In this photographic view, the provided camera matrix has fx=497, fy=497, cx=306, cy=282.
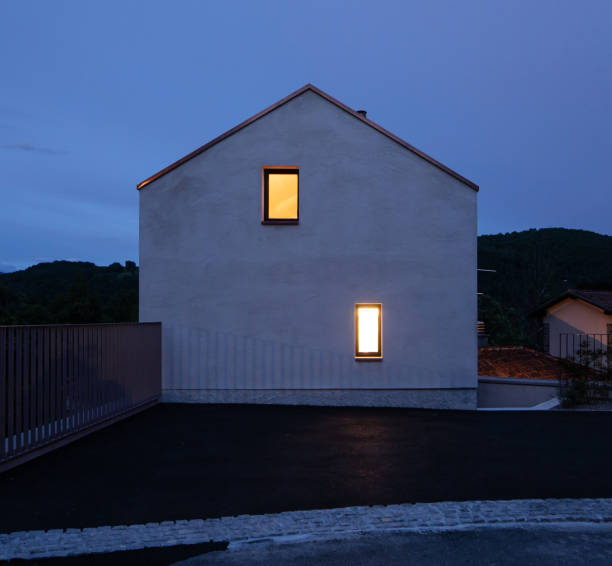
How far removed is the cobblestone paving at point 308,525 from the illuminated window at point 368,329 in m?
6.21

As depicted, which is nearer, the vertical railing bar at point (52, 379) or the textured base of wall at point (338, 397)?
the vertical railing bar at point (52, 379)

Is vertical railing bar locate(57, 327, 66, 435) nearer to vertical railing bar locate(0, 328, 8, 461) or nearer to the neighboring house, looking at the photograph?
vertical railing bar locate(0, 328, 8, 461)

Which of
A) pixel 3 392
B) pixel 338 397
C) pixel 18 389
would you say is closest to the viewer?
pixel 3 392

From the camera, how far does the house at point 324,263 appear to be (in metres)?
10.8

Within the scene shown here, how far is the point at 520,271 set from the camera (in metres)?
44.2

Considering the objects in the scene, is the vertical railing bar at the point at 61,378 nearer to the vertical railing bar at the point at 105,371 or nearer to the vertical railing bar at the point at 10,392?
the vertical railing bar at the point at 10,392

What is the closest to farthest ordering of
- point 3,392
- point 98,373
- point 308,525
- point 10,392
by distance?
point 308,525 → point 3,392 → point 10,392 → point 98,373

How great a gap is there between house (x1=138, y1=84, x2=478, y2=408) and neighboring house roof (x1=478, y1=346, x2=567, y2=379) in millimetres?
5913

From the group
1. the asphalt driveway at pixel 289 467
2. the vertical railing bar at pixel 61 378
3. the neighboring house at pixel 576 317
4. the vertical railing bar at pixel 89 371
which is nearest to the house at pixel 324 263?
the asphalt driveway at pixel 289 467

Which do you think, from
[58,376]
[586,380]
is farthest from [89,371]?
[586,380]

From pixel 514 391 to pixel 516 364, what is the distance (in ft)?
10.4

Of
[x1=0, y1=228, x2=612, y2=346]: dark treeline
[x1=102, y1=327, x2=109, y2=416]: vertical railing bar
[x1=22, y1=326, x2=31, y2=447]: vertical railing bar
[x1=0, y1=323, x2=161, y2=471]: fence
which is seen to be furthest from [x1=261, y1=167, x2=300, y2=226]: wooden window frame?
[x1=0, y1=228, x2=612, y2=346]: dark treeline

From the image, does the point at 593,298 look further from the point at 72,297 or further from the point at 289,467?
the point at 72,297

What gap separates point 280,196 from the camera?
1104 centimetres
